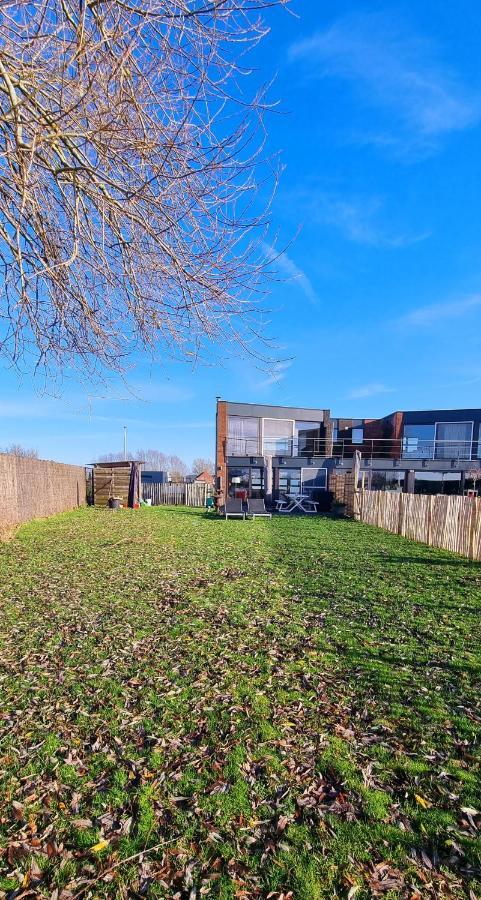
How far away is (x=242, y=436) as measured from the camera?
25.5 meters

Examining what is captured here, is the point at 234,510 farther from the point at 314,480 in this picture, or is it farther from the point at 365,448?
the point at 365,448

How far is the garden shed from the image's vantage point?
20.8m

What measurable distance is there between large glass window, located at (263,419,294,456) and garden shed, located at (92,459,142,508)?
8.32 meters

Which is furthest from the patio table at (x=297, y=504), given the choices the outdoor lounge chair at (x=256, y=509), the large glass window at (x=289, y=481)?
the outdoor lounge chair at (x=256, y=509)

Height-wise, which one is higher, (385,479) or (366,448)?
(366,448)

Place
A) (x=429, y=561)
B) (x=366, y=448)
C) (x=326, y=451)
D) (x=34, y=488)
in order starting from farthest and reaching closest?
1. (x=366, y=448)
2. (x=326, y=451)
3. (x=34, y=488)
4. (x=429, y=561)

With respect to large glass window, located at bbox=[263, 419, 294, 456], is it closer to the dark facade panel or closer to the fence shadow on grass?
the dark facade panel

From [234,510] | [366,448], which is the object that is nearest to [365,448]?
[366,448]

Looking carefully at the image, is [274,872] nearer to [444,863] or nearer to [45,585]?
[444,863]

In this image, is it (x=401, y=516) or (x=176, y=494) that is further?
(x=176, y=494)

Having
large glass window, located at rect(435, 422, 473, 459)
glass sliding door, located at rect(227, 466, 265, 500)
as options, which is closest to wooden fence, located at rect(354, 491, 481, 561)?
glass sliding door, located at rect(227, 466, 265, 500)

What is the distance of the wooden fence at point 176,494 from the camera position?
24734 millimetres

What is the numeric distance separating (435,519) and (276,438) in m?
16.4

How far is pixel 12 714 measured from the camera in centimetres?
298
